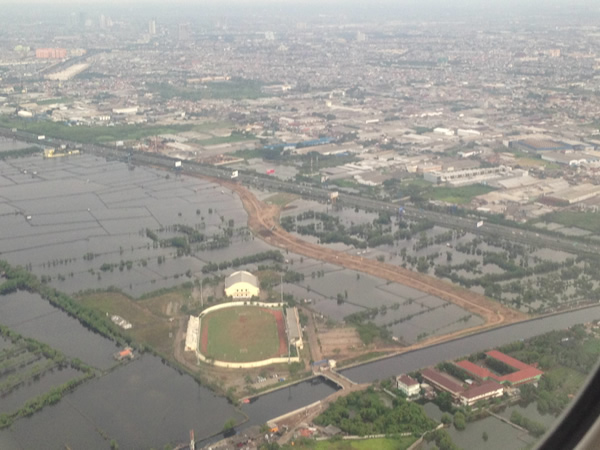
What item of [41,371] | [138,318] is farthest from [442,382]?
[41,371]

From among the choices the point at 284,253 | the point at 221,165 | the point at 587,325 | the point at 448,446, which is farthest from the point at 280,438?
the point at 221,165

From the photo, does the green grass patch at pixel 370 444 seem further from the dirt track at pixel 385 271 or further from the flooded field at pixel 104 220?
the flooded field at pixel 104 220

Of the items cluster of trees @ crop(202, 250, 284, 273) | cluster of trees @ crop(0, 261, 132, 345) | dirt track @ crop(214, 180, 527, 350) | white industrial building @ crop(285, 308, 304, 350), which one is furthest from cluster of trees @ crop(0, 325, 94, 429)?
dirt track @ crop(214, 180, 527, 350)

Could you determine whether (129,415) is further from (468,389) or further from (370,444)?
(468,389)

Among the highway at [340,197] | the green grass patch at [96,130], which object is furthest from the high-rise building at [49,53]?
the highway at [340,197]

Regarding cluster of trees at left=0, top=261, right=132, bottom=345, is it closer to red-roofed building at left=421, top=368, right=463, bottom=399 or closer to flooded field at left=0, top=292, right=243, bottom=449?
flooded field at left=0, top=292, right=243, bottom=449

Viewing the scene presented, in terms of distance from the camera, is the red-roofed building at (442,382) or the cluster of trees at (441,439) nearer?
the cluster of trees at (441,439)

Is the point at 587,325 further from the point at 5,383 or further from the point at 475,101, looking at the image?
the point at 475,101
